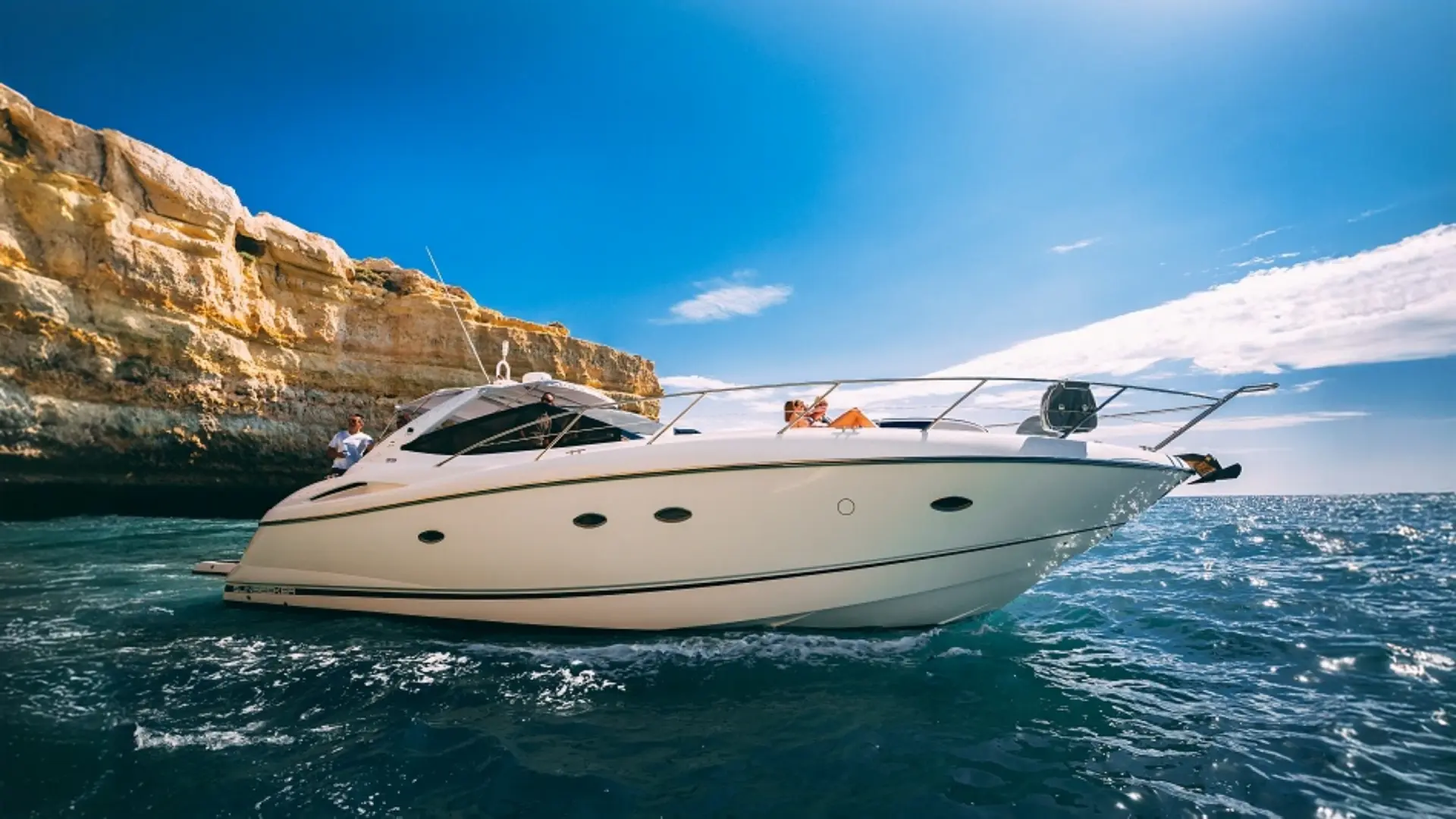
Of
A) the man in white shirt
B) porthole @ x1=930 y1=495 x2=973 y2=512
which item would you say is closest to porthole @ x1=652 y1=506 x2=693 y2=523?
porthole @ x1=930 y1=495 x2=973 y2=512

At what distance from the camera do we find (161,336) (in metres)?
16.7

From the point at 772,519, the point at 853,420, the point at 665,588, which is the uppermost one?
the point at 853,420

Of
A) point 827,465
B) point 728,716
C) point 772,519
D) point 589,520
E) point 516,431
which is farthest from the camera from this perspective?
point 516,431

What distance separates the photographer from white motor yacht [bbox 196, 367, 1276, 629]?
420 cm

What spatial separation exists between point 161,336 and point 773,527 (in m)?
20.6

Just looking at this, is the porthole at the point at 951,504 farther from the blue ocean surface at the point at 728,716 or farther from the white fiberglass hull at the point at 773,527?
the blue ocean surface at the point at 728,716

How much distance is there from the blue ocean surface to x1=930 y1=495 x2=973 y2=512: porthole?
1156 mm

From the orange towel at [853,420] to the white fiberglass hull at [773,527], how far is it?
1.53 feet

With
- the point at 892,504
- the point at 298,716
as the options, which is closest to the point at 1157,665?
the point at 892,504

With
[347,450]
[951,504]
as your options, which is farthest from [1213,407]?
[347,450]

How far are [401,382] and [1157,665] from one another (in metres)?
23.9

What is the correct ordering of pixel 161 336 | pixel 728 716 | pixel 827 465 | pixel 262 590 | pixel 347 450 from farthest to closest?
pixel 161 336 < pixel 347 450 < pixel 262 590 < pixel 827 465 < pixel 728 716

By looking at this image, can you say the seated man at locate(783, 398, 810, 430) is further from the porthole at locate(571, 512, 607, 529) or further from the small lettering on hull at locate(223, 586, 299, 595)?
the small lettering on hull at locate(223, 586, 299, 595)

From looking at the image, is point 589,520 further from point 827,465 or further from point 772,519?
point 827,465
